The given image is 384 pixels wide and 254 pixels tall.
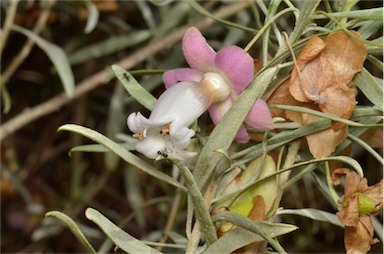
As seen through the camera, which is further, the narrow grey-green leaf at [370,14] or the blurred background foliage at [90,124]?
the blurred background foliage at [90,124]

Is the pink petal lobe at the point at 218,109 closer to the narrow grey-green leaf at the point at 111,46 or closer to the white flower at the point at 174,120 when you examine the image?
the white flower at the point at 174,120

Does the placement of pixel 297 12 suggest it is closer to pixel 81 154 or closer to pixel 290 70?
pixel 290 70

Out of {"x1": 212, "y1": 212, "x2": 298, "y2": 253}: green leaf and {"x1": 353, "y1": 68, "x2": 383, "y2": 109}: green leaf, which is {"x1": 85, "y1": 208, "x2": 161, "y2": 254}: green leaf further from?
{"x1": 353, "y1": 68, "x2": 383, "y2": 109}: green leaf

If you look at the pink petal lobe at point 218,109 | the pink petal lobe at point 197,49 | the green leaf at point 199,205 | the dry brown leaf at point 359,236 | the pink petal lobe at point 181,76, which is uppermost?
the pink petal lobe at point 197,49

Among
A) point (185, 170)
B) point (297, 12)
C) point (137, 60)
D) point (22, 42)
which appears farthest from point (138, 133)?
point (22, 42)

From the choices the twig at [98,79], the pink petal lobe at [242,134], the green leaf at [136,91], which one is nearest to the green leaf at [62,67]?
the twig at [98,79]

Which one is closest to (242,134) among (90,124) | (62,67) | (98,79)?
(62,67)
